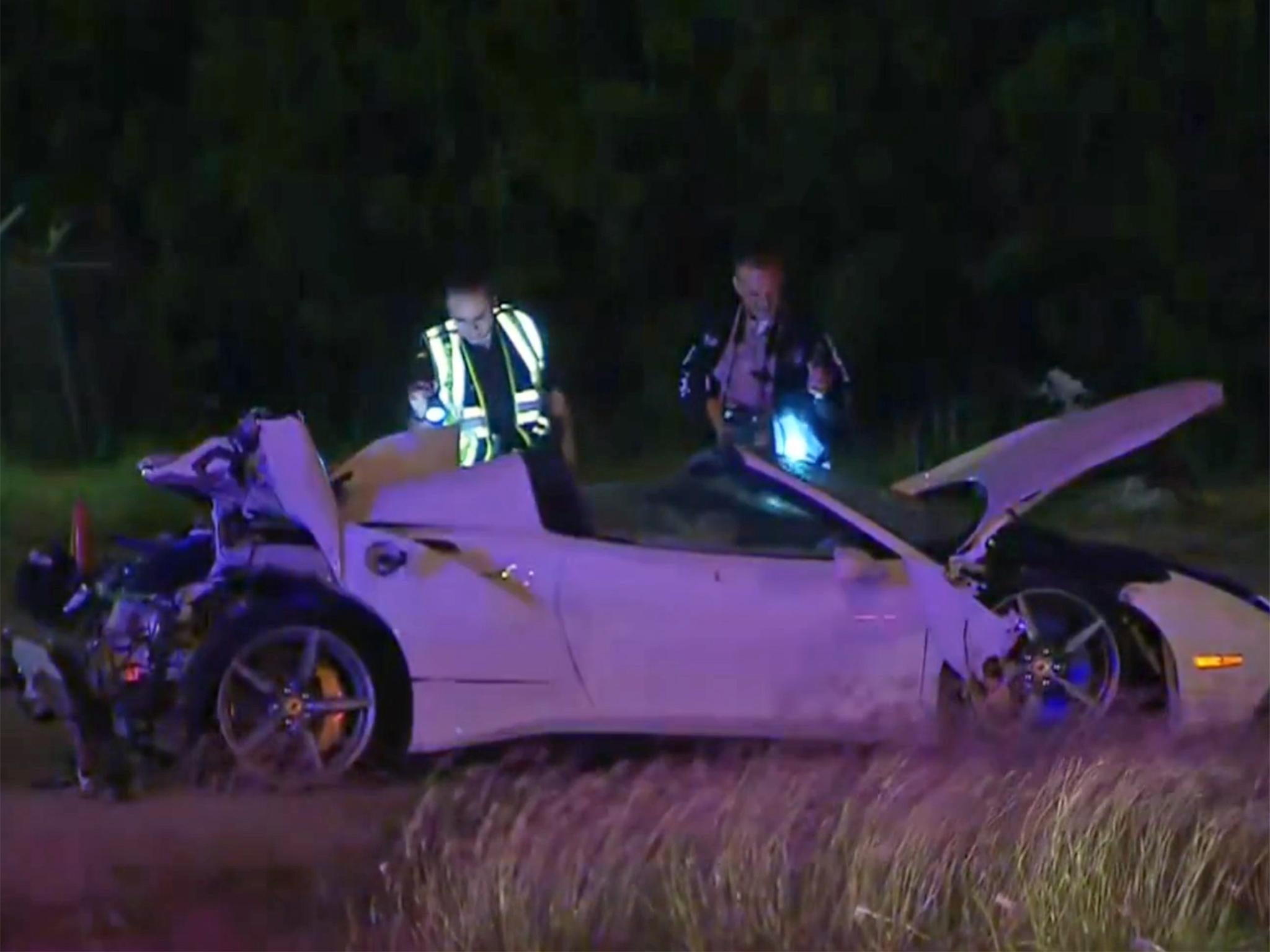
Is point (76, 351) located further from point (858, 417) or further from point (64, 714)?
point (64, 714)

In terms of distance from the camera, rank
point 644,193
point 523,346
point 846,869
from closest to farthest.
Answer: point 846,869
point 523,346
point 644,193

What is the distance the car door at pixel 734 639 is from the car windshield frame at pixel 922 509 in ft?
0.72

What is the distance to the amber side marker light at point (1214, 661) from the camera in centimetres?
777

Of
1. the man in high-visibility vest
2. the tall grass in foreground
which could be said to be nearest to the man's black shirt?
the man in high-visibility vest

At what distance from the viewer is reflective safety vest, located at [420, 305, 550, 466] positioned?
9.12 m

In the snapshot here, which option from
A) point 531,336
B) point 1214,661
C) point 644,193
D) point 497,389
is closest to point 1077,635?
point 1214,661

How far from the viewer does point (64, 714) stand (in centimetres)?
739

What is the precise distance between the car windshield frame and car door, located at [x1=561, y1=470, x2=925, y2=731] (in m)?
0.22

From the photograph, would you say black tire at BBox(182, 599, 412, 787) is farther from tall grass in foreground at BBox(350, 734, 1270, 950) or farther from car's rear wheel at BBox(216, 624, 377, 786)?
tall grass in foreground at BBox(350, 734, 1270, 950)

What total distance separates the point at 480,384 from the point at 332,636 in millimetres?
2056

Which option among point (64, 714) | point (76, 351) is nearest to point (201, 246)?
point (76, 351)

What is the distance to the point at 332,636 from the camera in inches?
290

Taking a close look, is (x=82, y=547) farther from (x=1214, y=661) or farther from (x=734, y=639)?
(x=1214, y=661)

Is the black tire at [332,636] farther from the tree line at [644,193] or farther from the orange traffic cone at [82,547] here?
the tree line at [644,193]
